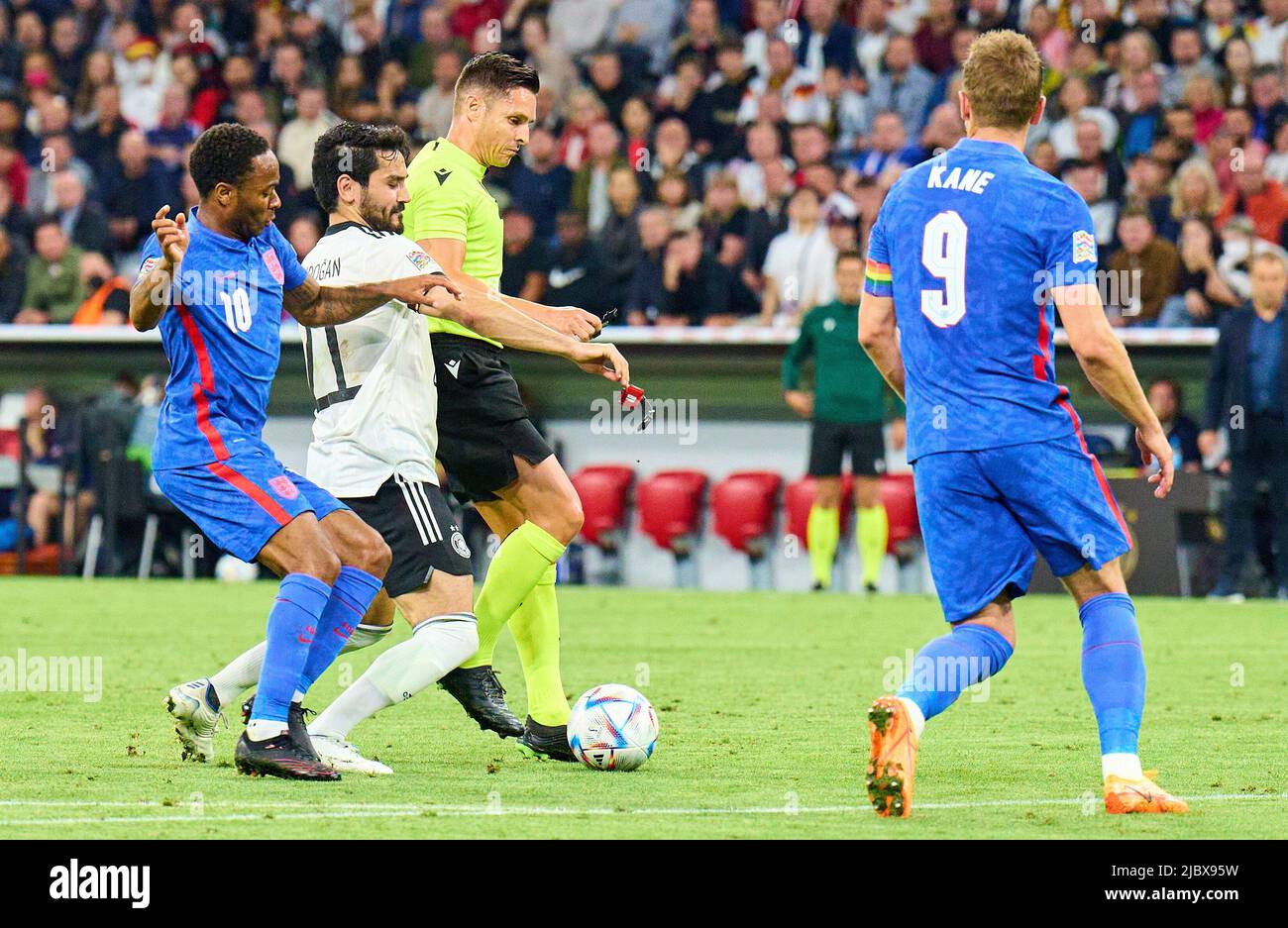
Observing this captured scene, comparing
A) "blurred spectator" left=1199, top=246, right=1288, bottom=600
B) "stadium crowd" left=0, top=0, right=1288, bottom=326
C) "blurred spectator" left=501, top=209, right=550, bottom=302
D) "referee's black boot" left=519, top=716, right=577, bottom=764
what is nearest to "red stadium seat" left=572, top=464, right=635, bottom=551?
"stadium crowd" left=0, top=0, right=1288, bottom=326

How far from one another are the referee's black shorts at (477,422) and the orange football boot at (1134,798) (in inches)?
95.5

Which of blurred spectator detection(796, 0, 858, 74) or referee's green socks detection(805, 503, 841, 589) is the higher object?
blurred spectator detection(796, 0, 858, 74)

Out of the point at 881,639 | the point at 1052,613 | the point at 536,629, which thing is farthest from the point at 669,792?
the point at 1052,613

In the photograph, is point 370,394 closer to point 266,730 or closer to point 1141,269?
point 266,730

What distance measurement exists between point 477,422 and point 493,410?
7 centimetres

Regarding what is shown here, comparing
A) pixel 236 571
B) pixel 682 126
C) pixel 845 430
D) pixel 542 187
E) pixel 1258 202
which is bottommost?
pixel 236 571

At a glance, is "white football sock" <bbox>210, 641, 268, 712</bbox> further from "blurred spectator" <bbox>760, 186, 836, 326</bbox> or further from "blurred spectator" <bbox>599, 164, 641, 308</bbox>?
"blurred spectator" <bbox>599, 164, 641, 308</bbox>

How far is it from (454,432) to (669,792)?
5.46 ft

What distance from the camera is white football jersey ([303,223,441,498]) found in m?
6.93

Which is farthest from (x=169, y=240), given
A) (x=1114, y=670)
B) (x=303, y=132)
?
(x=303, y=132)

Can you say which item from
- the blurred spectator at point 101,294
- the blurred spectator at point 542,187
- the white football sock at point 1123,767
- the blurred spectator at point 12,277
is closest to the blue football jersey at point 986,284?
the white football sock at point 1123,767

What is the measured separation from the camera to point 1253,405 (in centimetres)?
1486

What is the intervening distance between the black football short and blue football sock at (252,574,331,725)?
388 inches
